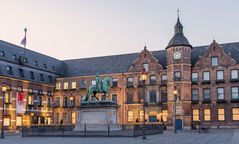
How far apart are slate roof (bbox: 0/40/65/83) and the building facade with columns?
0.19 metres

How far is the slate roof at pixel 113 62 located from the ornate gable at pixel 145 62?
5.28 feet

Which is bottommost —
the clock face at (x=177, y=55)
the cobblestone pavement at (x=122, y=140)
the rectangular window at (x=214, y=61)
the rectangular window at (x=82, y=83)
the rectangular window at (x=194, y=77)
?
the cobblestone pavement at (x=122, y=140)

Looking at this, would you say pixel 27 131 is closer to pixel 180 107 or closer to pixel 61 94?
pixel 180 107

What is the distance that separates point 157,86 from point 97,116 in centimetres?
2963

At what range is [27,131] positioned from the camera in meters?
36.8

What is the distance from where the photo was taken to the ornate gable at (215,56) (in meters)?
61.5

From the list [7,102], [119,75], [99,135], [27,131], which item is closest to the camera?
[99,135]

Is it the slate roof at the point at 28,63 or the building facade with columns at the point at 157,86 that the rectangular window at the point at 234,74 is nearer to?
the building facade with columns at the point at 157,86

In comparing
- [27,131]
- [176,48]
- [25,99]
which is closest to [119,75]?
[176,48]

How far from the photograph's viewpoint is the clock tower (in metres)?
61.2

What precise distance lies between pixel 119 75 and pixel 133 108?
7129 millimetres

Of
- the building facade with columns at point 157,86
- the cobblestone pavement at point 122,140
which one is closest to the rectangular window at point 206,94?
the building facade with columns at point 157,86

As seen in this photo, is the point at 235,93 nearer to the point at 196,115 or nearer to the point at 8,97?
the point at 196,115

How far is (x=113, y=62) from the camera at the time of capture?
74188 mm
